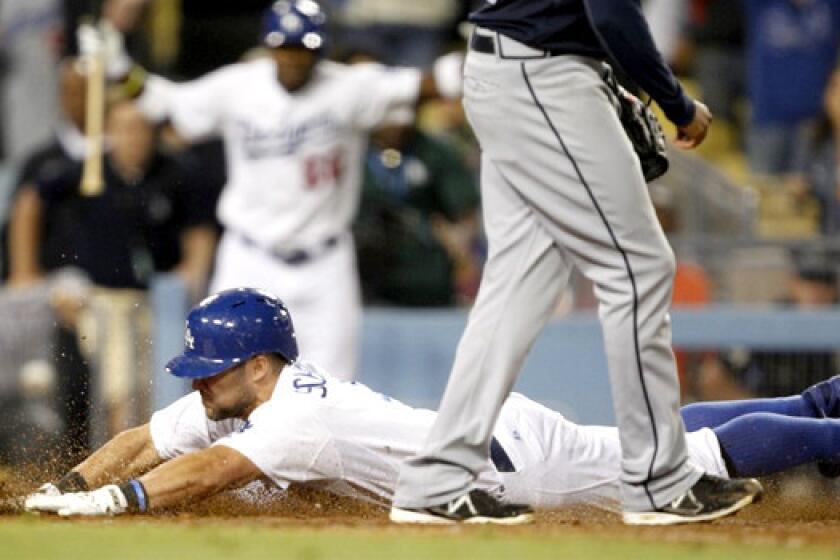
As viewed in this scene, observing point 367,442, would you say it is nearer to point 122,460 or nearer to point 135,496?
point 135,496

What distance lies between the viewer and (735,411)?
279 inches

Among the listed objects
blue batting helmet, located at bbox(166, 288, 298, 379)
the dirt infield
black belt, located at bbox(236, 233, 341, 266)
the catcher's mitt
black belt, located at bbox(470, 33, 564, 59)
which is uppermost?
black belt, located at bbox(470, 33, 564, 59)

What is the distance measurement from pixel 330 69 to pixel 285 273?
3.93 ft

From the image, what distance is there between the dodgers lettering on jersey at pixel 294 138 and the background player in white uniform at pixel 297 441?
3625mm

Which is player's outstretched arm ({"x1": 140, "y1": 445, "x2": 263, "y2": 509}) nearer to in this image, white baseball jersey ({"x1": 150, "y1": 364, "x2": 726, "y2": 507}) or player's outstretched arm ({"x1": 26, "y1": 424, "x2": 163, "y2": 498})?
white baseball jersey ({"x1": 150, "y1": 364, "x2": 726, "y2": 507})

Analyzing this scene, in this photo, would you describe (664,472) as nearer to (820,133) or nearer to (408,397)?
(408,397)

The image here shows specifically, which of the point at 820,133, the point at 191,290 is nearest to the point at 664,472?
the point at 191,290

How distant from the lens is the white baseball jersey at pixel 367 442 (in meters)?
6.33

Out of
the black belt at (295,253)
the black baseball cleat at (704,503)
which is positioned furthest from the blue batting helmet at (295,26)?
the black baseball cleat at (704,503)

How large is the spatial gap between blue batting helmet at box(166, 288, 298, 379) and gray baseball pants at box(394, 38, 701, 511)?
82cm

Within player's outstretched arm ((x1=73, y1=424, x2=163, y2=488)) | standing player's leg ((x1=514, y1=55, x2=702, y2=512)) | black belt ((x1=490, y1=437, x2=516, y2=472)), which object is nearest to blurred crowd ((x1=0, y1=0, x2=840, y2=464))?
player's outstretched arm ((x1=73, y1=424, x2=163, y2=488))

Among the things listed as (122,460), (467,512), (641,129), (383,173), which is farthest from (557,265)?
(383,173)

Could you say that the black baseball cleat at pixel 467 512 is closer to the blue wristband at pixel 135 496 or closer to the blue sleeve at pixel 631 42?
the blue wristband at pixel 135 496

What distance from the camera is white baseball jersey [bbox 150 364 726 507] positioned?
633 cm
